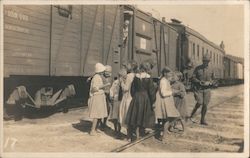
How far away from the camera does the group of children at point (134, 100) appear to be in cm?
466

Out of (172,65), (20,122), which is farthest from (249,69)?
(172,65)

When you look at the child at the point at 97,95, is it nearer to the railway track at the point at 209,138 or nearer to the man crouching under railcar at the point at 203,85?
the railway track at the point at 209,138

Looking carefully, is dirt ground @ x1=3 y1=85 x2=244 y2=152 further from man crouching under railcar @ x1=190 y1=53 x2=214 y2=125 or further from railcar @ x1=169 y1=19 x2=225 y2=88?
railcar @ x1=169 y1=19 x2=225 y2=88

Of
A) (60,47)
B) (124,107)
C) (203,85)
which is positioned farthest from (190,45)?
(124,107)

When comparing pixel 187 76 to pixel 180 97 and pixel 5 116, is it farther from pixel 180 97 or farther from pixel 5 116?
pixel 5 116

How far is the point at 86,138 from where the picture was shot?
16.1 ft

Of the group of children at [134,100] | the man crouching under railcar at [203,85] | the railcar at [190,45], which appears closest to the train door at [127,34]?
the man crouching under railcar at [203,85]

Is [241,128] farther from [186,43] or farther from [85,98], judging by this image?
[186,43]

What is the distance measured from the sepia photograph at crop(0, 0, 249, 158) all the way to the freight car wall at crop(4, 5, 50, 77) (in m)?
0.01

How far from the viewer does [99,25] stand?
20.8 ft

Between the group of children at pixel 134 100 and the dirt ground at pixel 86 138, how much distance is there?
22cm

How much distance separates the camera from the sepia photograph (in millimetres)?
4659

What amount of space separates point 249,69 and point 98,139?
6.81 feet

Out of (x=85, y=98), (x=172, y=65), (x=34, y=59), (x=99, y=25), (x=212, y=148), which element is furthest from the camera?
(x=172, y=65)
